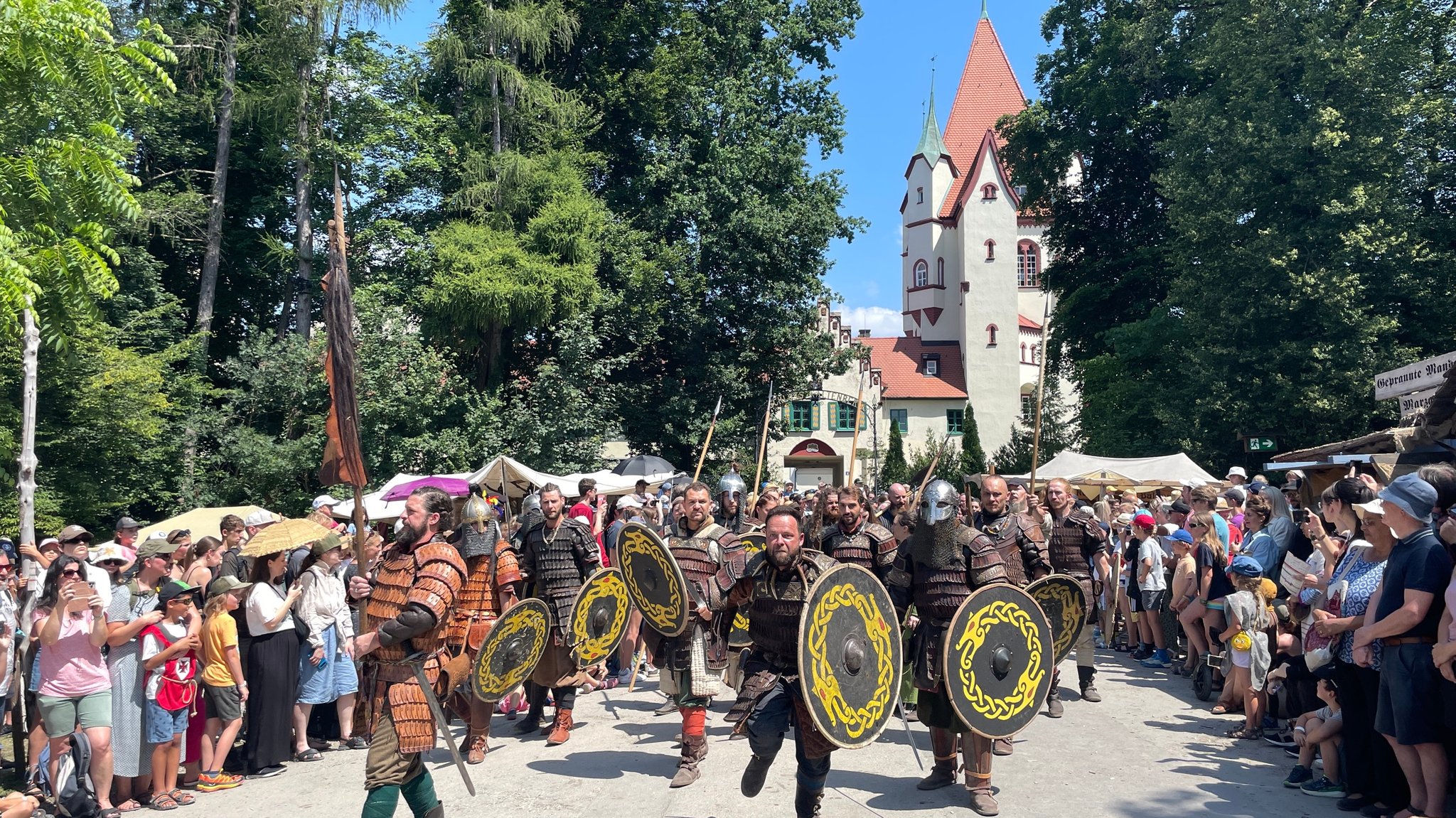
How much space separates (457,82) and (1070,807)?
77.2 feet

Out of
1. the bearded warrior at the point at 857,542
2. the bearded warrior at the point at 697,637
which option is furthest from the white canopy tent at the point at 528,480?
the bearded warrior at the point at 857,542

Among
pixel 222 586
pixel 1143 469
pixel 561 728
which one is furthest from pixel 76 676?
pixel 1143 469

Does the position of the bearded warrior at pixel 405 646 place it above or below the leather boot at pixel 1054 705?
above

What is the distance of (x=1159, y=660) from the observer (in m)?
11.1

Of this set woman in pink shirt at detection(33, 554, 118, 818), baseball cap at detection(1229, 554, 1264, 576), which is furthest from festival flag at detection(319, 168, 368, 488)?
baseball cap at detection(1229, 554, 1264, 576)

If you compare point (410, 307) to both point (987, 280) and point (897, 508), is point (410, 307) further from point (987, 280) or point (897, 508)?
point (987, 280)

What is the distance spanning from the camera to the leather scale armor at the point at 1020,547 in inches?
294

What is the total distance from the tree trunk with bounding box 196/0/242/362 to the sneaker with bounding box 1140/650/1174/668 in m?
19.1

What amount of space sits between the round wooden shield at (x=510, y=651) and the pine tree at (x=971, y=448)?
44286 millimetres

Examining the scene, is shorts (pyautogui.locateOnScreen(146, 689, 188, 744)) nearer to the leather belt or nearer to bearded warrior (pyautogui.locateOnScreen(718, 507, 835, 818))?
bearded warrior (pyautogui.locateOnScreen(718, 507, 835, 818))

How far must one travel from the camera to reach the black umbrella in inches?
744

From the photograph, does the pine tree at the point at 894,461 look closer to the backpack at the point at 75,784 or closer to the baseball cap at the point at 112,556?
the baseball cap at the point at 112,556

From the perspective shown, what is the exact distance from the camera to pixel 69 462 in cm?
1836

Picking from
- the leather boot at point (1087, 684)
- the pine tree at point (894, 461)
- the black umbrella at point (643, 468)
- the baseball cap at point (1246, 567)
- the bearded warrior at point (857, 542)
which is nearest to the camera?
the bearded warrior at point (857, 542)
